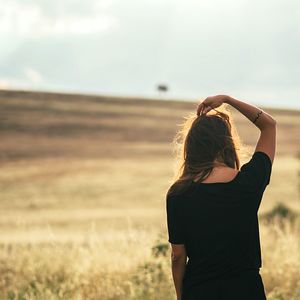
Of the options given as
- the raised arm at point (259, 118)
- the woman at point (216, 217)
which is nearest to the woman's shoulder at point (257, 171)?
the woman at point (216, 217)

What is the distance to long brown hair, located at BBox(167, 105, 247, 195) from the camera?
3.96 m

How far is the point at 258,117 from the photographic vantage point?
14.0 feet

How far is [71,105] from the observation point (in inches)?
2217

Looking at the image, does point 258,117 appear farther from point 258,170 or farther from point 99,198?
point 99,198

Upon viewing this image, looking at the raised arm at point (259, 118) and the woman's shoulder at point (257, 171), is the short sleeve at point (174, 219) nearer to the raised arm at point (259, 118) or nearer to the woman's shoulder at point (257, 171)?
the woman's shoulder at point (257, 171)

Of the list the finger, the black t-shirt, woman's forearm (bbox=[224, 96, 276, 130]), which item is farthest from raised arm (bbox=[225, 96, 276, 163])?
the black t-shirt

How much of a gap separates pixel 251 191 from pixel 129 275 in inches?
168

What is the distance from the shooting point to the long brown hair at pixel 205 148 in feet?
13.0

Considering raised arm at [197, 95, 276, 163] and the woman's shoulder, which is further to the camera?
raised arm at [197, 95, 276, 163]

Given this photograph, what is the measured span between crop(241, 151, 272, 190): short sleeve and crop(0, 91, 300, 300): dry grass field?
21 centimetres

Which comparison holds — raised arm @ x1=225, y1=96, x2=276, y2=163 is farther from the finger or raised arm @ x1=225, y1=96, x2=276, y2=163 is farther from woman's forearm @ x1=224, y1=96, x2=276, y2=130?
the finger

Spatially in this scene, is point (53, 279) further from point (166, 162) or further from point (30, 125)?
point (30, 125)

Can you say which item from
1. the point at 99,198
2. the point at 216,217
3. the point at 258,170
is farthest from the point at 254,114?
Result: the point at 99,198

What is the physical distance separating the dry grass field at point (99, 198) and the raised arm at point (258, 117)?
15 cm
